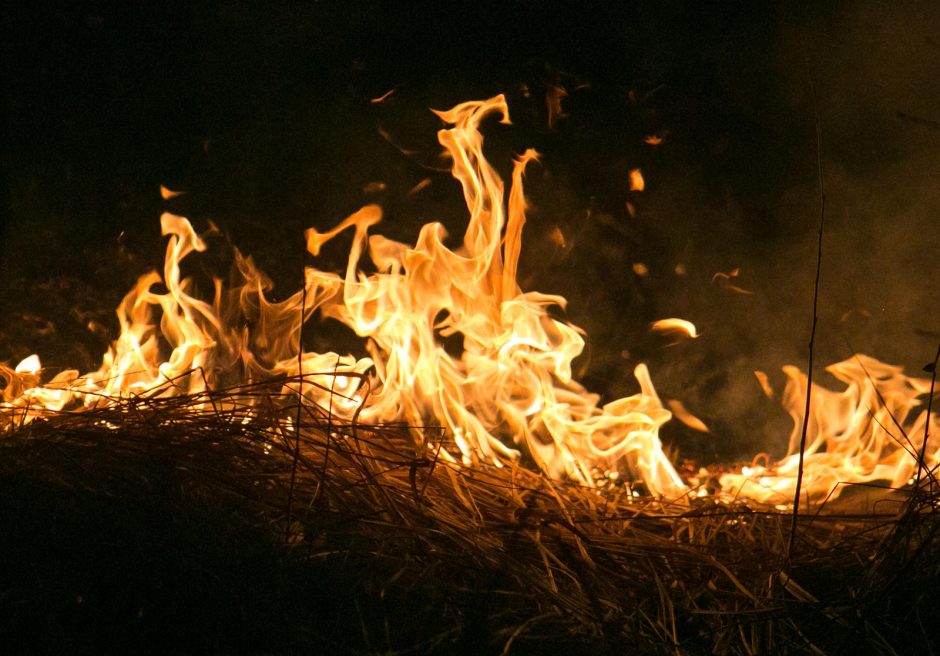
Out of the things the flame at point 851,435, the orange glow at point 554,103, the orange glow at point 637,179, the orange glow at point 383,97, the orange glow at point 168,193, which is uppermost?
the orange glow at point 383,97

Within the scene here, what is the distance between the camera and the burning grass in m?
1.38

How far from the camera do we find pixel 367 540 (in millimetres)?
1626

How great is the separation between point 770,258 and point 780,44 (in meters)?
0.79

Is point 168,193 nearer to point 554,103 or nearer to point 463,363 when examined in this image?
point 463,363

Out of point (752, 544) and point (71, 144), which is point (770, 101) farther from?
point (71, 144)

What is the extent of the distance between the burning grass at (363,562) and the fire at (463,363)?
1.45 feet

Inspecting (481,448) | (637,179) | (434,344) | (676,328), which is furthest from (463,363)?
(637,179)

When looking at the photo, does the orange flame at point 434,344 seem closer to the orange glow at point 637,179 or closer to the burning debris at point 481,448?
the burning debris at point 481,448

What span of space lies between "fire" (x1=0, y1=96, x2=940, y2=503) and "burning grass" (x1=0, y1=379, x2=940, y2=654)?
44cm

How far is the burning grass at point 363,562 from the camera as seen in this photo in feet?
4.53

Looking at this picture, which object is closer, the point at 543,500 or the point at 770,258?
the point at 543,500

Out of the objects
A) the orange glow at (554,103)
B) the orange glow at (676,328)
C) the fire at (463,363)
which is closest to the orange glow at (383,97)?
the fire at (463,363)

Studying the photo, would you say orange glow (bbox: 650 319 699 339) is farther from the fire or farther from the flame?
the flame

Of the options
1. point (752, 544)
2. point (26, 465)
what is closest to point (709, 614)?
point (752, 544)
